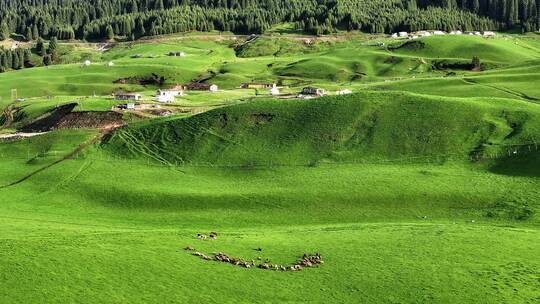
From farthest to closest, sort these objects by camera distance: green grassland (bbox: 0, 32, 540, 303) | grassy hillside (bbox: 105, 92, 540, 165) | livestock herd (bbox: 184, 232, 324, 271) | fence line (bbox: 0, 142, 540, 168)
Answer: grassy hillside (bbox: 105, 92, 540, 165), fence line (bbox: 0, 142, 540, 168), livestock herd (bbox: 184, 232, 324, 271), green grassland (bbox: 0, 32, 540, 303)

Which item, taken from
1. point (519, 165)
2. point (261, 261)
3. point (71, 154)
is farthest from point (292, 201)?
point (71, 154)

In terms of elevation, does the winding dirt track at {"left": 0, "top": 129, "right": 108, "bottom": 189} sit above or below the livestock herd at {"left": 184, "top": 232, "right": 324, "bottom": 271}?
below

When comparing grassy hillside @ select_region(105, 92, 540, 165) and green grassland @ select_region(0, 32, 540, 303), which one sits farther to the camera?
grassy hillside @ select_region(105, 92, 540, 165)

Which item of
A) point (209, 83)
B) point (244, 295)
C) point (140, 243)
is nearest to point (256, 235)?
point (140, 243)

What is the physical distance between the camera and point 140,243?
1853 inches

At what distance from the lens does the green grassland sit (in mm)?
41312

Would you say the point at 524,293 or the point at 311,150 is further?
the point at 311,150

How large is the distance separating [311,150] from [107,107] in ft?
168

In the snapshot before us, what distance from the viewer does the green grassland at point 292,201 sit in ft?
136

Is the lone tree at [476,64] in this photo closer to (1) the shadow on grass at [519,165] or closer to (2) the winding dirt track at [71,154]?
(1) the shadow on grass at [519,165]

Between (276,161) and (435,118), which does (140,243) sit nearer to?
(276,161)

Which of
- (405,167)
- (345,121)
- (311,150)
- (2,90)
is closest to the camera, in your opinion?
(405,167)

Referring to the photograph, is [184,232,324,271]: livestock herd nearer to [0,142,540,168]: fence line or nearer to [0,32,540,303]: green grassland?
[0,32,540,303]: green grassland

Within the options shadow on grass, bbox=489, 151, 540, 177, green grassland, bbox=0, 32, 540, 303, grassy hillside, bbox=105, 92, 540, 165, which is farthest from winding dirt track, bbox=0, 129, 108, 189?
shadow on grass, bbox=489, 151, 540, 177
